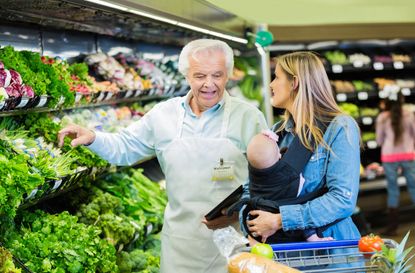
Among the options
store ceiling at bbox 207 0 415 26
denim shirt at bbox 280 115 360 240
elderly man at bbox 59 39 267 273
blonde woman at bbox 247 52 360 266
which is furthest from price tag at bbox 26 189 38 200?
store ceiling at bbox 207 0 415 26

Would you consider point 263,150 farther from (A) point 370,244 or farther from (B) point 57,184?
(B) point 57,184

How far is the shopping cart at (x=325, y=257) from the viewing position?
9.10ft

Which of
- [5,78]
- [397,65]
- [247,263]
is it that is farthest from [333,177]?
[397,65]

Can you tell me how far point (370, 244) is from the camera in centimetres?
280

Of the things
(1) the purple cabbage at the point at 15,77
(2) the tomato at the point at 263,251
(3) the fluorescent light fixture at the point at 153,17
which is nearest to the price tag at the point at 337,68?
(3) the fluorescent light fixture at the point at 153,17

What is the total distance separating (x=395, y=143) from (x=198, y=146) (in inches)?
253

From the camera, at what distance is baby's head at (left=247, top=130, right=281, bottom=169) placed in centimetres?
316

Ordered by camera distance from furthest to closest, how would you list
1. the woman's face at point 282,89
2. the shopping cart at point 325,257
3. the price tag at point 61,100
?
the price tag at point 61,100
the woman's face at point 282,89
the shopping cart at point 325,257

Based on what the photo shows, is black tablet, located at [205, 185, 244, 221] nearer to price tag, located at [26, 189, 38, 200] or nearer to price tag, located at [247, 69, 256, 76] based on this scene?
price tag, located at [26, 189, 38, 200]

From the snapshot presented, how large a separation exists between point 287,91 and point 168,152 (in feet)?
3.16

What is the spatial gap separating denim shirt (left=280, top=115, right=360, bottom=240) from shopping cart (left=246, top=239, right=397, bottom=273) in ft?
1.00

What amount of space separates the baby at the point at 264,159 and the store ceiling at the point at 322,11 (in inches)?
361

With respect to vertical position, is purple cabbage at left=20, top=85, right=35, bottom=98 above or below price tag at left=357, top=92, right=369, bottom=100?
above

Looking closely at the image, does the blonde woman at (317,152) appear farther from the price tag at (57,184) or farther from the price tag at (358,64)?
the price tag at (358,64)
